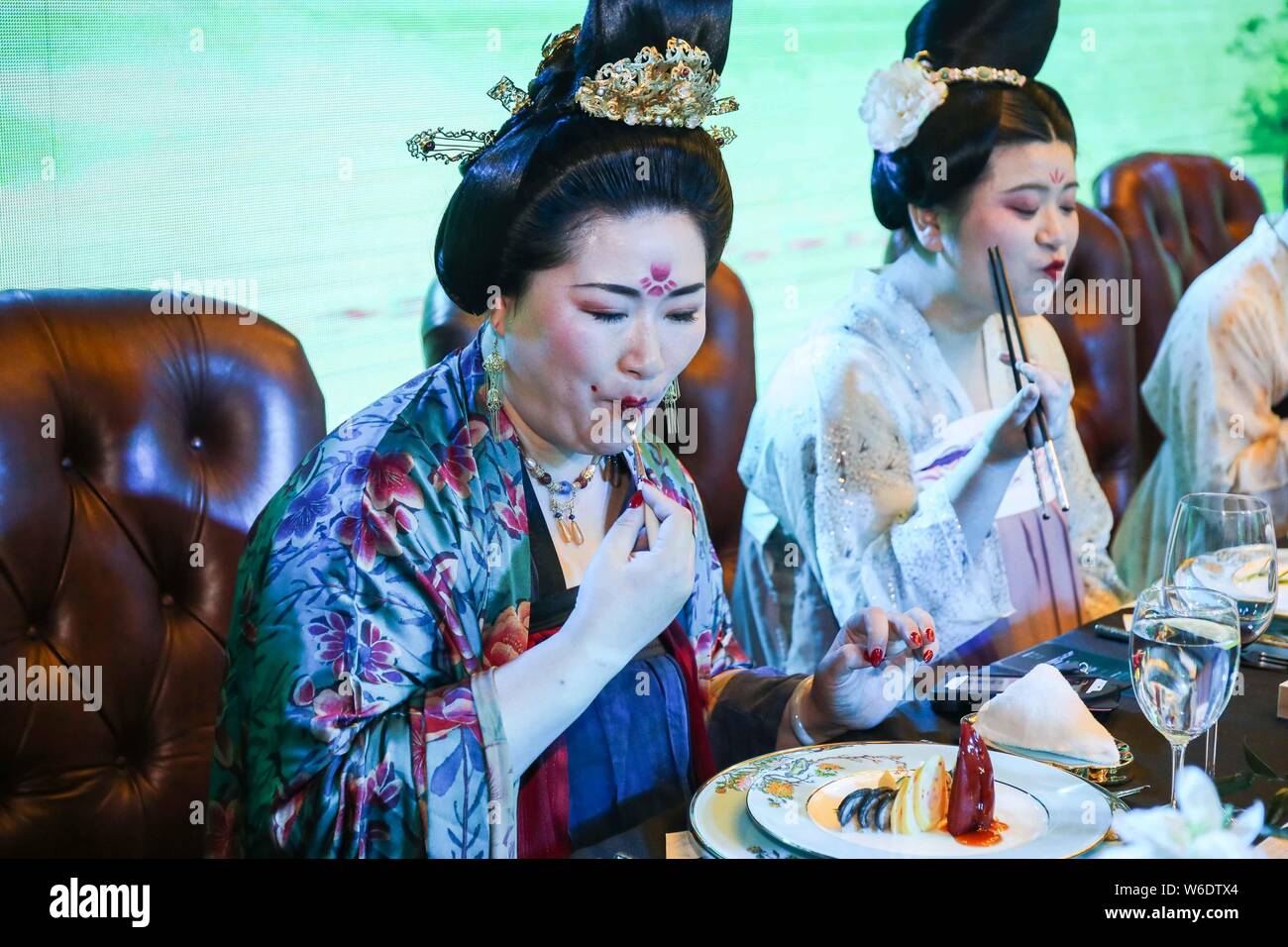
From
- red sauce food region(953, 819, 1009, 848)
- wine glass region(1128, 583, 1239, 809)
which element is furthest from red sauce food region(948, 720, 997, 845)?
wine glass region(1128, 583, 1239, 809)

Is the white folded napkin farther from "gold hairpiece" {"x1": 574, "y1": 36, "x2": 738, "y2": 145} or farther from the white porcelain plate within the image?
"gold hairpiece" {"x1": 574, "y1": 36, "x2": 738, "y2": 145}

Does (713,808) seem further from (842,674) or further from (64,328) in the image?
(64,328)

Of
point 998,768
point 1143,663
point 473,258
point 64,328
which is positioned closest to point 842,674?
point 998,768

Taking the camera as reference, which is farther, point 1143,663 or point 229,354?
point 229,354

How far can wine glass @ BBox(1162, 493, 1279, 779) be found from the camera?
1166 mm

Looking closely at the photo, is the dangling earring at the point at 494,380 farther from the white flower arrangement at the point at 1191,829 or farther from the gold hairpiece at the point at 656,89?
the white flower arrangement at the point at 1191,829

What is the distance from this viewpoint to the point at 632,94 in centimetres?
117

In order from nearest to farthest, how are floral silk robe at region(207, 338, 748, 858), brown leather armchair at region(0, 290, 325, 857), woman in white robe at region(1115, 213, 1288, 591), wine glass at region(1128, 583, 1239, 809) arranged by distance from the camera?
wine glass at region(1128, 583, 1239, 809) → floral silk robe at region(207, 338, 748, 858) → brown leather armchair at region(0, 290, 325, 857) → woman in white robe at region(1115, 213, 1288, 591)

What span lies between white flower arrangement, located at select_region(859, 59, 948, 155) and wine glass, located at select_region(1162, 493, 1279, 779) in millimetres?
624

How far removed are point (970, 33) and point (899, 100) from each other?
0.14 meters

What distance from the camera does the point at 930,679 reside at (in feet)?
4.65

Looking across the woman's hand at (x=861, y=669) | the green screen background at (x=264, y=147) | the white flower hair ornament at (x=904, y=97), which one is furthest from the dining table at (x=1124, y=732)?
the white flower hair ornament at (x=904, y=97)

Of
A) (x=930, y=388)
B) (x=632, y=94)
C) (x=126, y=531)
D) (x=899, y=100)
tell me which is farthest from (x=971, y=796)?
(x=899, y=100)
